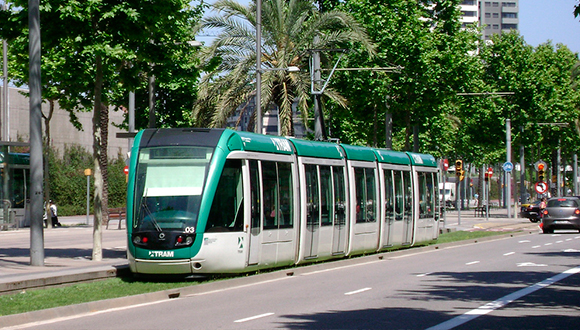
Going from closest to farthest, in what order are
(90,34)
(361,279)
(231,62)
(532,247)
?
1. (361,279)
2. (90,34)
3. (532,247)
4. (231,62)

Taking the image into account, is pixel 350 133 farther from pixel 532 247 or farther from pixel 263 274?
pixel 263 274

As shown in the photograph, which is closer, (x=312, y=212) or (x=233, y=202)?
(x=233, y=202)

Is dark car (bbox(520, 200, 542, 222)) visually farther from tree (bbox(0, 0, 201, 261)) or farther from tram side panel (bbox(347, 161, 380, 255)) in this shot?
tree (bbox(0, 0, 201, 261))

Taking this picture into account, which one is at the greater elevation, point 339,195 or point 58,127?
point 58,127

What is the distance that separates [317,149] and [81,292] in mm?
8016

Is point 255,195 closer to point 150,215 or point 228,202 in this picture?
point 228,202

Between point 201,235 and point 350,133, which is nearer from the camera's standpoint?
point 201,235

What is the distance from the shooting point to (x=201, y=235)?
15.8m

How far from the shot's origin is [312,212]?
1983cm

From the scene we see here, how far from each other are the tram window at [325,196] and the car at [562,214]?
20238 millimetres

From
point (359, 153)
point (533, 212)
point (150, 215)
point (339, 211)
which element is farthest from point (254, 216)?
point (533, 212)

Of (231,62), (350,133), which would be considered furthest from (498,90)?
(231,62)

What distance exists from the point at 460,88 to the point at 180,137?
25773 millimetres

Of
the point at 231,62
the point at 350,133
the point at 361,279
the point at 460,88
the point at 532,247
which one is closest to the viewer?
the point at 361,279
